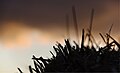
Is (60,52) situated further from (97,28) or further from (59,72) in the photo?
(97,28)

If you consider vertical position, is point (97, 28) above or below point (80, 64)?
above

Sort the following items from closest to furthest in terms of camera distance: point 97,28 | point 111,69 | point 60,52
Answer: point 111,69 → point 60,52 → point 97,28

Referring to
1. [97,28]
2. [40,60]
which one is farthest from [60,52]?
[97,28]

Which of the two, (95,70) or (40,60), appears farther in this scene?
(40,60)

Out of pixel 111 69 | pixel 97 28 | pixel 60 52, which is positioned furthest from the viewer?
pixel 97 28

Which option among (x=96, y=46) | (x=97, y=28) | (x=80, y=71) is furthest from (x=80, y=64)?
(x=97, y=28)

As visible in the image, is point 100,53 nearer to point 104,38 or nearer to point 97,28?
point 104,38
